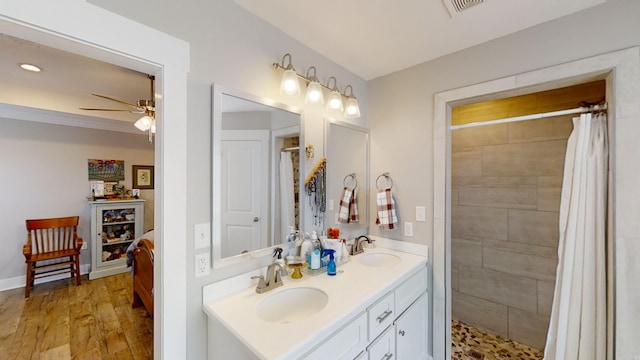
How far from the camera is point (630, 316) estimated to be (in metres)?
1.21

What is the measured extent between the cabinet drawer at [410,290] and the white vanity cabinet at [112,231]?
428 cm

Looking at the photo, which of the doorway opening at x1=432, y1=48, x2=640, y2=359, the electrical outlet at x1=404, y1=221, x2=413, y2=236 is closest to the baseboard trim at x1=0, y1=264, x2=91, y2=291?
the electrical outlet at x1=404, y1=221, x2=413, y2=236

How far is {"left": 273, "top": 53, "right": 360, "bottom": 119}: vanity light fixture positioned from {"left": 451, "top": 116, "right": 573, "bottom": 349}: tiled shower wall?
136 cm

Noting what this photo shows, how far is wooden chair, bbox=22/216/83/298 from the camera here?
3.05 metres

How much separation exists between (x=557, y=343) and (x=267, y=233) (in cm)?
192

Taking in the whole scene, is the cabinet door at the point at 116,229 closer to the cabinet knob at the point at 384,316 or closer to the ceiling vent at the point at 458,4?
the cabinet knob at the point at 384,316

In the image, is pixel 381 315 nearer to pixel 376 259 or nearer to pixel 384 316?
pixel 384 316

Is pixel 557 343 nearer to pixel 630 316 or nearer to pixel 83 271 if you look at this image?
pixel 630 316

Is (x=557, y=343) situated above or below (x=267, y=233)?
below

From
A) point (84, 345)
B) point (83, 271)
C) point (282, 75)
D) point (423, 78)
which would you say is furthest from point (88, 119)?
point (423, 78)

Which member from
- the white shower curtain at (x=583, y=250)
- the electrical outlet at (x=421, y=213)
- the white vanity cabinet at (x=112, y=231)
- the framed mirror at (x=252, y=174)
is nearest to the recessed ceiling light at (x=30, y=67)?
the white vanity cabinet at (x=112, y=231)

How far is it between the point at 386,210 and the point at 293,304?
3.57ft

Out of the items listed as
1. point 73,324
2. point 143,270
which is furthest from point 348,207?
point 73,324

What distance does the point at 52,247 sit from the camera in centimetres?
344
